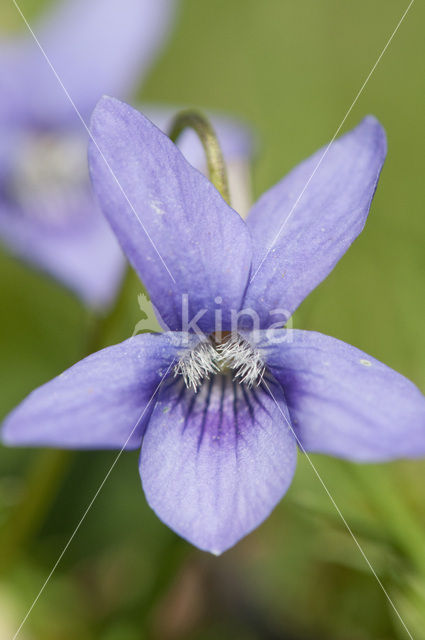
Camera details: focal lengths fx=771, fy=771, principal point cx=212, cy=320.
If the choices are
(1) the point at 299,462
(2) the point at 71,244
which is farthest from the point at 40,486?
(2) the point at 71,244

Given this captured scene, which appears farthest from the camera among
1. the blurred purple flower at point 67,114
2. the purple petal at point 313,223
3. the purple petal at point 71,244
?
the blurred purple flower at point 67,114

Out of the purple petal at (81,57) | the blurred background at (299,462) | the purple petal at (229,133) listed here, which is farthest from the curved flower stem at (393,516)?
the purple petal at (81,57)

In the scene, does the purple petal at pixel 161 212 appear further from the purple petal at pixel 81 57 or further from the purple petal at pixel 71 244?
the purple petal at pixel 81 57

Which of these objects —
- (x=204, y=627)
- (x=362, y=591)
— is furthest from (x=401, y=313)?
(x=204, y=627)

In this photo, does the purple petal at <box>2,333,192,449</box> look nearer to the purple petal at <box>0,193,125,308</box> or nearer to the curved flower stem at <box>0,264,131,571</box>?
the curved flower stem at <box>0,264,131,571</box>

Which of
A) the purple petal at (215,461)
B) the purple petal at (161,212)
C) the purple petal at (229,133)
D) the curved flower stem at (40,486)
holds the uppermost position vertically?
the purple petal at (161,212)

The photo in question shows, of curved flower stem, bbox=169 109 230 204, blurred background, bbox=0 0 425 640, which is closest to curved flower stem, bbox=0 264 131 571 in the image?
blurred background, bbox=0 0 425 640

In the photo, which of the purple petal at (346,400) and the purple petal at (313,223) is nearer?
the purple petal at (346,400)

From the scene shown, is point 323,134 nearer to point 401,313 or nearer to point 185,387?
point 401,313
